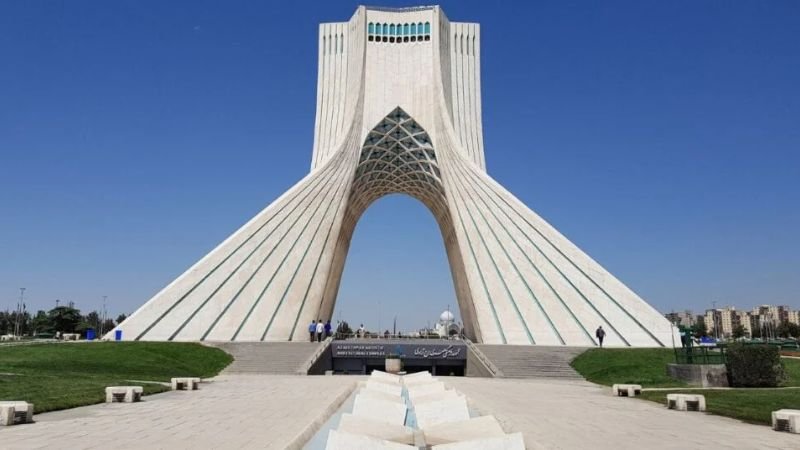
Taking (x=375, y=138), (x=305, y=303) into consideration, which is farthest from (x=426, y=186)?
(x=305, y=303)

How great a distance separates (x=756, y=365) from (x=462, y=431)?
25.7 feet

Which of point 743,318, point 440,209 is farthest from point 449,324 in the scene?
point 743,318

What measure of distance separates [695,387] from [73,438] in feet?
31.7

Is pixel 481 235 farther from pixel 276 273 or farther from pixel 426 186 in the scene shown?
pixel 426 186

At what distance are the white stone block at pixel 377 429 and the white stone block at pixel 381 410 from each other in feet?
2.54

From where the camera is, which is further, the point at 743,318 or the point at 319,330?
the point at 743,318

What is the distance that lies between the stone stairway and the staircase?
5.08 meters

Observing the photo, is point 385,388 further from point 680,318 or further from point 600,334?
point 680,318

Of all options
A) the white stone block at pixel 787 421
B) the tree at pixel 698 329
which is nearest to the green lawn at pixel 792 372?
the tree at pixel 698 329

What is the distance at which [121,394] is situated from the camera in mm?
7691

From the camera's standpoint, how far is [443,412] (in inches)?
211

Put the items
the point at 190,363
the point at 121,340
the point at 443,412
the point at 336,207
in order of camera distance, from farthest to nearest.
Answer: the point at 336,207 < the point at 121,340 < the point at 190,363 < the point at 443,412

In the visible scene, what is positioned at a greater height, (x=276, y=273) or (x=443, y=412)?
(x=276, y=273)

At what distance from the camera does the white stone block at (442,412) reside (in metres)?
5.27
